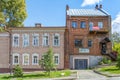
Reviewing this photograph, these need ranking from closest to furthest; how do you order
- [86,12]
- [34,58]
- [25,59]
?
[34,58] → [25,59] → [86,12]

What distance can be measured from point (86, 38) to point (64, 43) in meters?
4.17

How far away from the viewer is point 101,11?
7006 centimetres

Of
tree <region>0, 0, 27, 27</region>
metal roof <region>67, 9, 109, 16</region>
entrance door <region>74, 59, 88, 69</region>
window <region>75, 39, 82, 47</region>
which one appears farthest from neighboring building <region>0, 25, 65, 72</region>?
tree <region>0, 0, 27, 27</region>

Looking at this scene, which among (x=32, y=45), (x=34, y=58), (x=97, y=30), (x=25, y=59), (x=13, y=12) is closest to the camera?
(x=34, y=58)

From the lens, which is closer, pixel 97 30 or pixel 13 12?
pixel 97 30

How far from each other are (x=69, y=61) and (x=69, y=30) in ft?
18.1

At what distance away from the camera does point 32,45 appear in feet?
212

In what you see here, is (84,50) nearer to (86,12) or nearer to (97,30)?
(97,30)

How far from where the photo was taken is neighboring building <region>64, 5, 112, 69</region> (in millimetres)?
65125

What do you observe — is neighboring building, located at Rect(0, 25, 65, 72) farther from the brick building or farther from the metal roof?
the metal roof

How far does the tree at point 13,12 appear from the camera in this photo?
243ft

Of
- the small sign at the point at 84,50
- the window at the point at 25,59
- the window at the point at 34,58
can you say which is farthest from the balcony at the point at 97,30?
the window at the point at 25,59

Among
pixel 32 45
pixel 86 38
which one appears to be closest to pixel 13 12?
pixel 32 45

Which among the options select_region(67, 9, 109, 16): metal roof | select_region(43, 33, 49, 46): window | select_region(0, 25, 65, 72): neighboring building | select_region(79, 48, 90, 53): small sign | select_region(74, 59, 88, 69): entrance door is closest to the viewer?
select_region(0, 25, 65, 72): neighboring building
